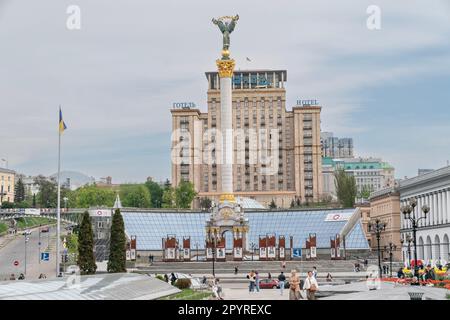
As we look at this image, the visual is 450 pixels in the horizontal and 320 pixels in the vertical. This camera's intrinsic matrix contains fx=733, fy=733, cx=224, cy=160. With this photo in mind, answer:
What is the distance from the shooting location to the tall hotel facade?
121m

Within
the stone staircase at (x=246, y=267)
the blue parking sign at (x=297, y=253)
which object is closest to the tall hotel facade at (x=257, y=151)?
the blue parking sign at (x=297, y=253)

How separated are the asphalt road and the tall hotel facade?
34.0 metres

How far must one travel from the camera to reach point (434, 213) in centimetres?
6906

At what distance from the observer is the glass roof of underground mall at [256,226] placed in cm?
7644

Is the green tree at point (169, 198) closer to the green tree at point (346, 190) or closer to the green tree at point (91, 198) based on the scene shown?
the green tree at point (91, 198)

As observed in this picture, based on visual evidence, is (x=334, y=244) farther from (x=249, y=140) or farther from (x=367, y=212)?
(x=249, y=140)

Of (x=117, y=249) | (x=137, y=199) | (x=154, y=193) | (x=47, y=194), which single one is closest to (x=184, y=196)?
(x=137, y=199)

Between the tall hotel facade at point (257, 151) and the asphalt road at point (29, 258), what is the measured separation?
33970mm

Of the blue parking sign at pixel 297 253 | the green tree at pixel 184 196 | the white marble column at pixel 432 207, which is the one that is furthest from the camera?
the green tree at pixel 184 196

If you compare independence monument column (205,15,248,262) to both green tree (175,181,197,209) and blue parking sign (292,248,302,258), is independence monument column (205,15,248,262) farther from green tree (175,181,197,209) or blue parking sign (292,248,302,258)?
green tree (175,181,197,209)

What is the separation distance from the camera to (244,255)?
69.8 m

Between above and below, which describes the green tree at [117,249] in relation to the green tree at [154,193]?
below
